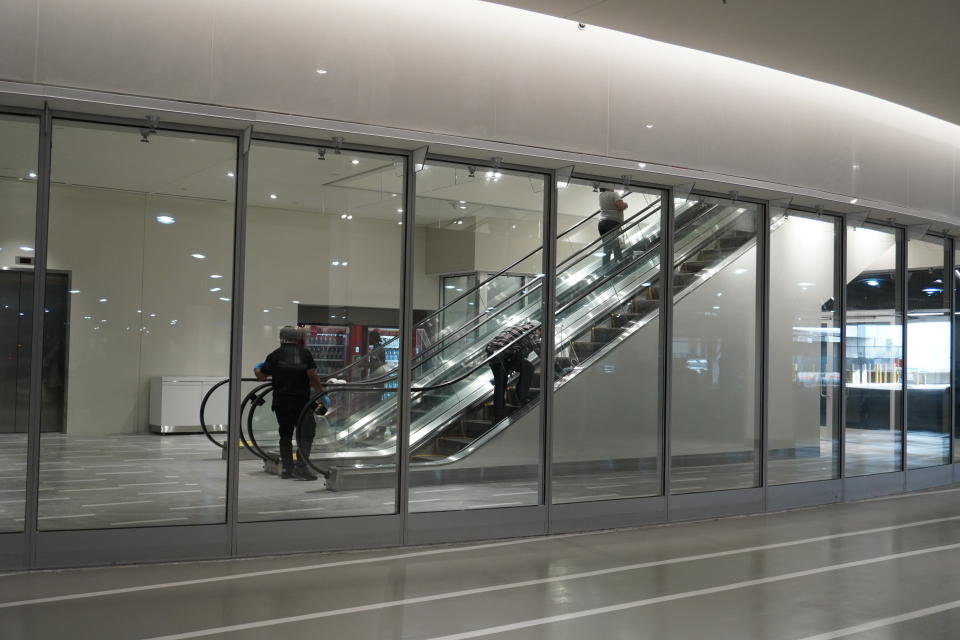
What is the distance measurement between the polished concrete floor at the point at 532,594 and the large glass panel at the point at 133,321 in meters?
0.55

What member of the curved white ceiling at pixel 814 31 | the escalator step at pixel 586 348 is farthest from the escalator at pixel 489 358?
the curved white ceiling at pixel 814 31

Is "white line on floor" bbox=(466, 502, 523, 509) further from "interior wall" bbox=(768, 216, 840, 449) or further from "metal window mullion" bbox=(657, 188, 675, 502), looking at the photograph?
"interior wall" bbox=(768, 216, 840, 449)

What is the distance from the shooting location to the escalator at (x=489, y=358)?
23.5 feet

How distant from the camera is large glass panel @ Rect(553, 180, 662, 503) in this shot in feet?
26.5

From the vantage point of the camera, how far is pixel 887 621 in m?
5.38

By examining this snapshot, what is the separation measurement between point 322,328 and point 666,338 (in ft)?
11.5

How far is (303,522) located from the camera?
6.81 meters

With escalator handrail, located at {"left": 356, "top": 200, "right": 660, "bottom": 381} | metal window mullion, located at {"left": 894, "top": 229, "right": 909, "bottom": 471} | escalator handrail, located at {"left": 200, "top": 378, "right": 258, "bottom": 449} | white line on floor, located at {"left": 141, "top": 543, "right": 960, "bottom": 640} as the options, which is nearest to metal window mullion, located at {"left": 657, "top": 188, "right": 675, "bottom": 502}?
escalator handrail, located at {"left": 356, "top": 200, "right": 660, "bottom": 381}

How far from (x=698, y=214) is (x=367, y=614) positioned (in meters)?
5.40

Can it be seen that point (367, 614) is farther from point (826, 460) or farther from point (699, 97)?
point (826, 460)

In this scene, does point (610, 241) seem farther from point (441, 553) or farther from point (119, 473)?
point (119, 473)

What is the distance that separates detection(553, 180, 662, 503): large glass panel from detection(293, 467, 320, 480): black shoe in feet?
7.24

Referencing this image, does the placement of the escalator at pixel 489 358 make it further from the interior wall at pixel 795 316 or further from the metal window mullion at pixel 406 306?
the interior wall at pixel 795 316

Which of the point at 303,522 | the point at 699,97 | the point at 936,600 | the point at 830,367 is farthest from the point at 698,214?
the point at 303,522
